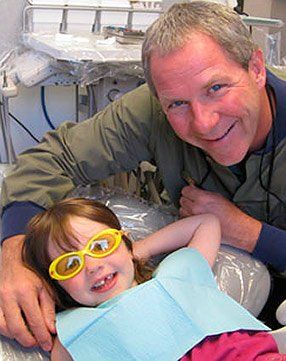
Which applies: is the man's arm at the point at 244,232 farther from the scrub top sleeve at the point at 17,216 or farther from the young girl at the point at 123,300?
the scrub top sleeve at the point at 17,216

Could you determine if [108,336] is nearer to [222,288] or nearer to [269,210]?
[222,288]

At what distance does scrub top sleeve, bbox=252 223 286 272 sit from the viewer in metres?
1.23

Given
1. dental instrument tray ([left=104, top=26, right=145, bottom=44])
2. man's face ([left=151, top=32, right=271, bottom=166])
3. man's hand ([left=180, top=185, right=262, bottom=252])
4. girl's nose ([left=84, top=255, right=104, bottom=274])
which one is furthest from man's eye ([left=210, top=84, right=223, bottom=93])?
dental instrument tray ([left=104, top=26, right=145, bottom=44])

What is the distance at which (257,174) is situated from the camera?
4.26 feet

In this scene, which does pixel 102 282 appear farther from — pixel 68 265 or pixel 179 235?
pixel 179 235

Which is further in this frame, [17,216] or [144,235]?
[144,235]

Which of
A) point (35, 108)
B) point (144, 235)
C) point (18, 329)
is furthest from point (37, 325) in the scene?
point (35, 108)

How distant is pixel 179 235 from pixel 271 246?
0.21 meters

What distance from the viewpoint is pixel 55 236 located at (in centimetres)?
104

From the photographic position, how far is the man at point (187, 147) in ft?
3.55

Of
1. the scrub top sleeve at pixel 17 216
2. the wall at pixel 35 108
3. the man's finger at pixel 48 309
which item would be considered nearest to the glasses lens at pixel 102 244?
the man's finger at pixel 48 309

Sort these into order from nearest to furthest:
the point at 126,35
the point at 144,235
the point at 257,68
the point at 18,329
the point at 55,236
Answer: the point at 18,329
the point at 55,236
the point at 257,68
the point at 144,235
the point at 126,35

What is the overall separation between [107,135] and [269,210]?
44cm

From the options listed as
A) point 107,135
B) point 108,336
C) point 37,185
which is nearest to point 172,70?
point 107,135
